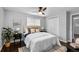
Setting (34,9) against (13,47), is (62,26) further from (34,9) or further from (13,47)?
(13,47)

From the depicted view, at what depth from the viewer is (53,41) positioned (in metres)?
1.37

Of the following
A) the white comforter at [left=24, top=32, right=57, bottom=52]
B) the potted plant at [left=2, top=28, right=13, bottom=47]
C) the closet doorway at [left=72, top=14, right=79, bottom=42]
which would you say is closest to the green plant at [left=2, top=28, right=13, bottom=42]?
the potted plant at [left=2, top=28, right=13, bottom=47]

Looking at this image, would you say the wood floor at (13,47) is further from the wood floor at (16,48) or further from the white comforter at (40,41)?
the white comforter at (40,41)

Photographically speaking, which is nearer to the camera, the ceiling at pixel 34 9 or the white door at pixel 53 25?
the ceiling at pixel 34 9

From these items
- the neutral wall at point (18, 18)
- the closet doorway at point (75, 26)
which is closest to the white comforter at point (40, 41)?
the neutral wall at point (18, 18)

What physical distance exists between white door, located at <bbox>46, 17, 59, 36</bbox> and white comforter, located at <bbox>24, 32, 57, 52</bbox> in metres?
0.09

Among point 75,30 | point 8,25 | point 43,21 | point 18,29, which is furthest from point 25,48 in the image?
point 75,30

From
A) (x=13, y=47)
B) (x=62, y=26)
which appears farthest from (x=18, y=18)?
(x=62, y=26)

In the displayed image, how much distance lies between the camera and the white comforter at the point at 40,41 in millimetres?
1278

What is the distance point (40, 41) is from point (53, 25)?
39 cm

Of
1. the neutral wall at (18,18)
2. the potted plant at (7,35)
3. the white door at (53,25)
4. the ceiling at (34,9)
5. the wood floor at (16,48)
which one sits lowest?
the wood floor at (16,48)

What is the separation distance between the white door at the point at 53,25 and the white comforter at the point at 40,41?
0.09 meters

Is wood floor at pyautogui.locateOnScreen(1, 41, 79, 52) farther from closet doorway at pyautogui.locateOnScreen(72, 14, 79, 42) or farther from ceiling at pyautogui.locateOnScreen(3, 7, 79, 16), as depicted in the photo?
ceiling at pyautogui.locateOnScreen(3, 7, 79, 16)
